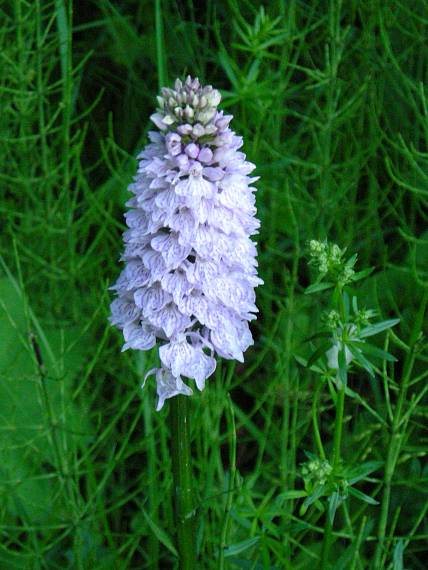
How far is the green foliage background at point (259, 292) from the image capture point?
1.99 meters

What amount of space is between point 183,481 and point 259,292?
1.21 m

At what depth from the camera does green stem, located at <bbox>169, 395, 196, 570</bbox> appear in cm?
146

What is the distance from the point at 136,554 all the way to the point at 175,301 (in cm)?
139

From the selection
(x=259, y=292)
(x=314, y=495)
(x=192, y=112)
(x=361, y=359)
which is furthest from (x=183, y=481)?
(x=259, y=292)

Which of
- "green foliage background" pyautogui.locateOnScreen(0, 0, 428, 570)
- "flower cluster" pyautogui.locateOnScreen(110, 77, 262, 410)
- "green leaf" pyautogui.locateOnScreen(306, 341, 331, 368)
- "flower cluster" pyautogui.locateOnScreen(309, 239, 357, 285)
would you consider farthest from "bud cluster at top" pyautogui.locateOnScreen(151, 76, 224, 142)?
"green foliage background" pyautogui.locateOnScreen(0, 0, 428, 570)

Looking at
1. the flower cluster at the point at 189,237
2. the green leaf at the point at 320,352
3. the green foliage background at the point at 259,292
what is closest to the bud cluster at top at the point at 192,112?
the flower cluster at the point at 189,237

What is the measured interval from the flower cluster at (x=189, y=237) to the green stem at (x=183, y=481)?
0.20 feet

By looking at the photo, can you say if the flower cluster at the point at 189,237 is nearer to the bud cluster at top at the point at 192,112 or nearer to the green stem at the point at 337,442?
the bud cluster at top at the point at 192,112

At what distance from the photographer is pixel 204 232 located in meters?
1.37

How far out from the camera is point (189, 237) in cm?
135

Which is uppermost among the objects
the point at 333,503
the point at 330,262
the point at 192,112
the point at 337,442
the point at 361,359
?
the point at 192,112

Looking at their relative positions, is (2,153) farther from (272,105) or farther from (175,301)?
(175,301)

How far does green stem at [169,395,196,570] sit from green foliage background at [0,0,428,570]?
213 millimetres

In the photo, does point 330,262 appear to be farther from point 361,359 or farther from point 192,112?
point 192,112
